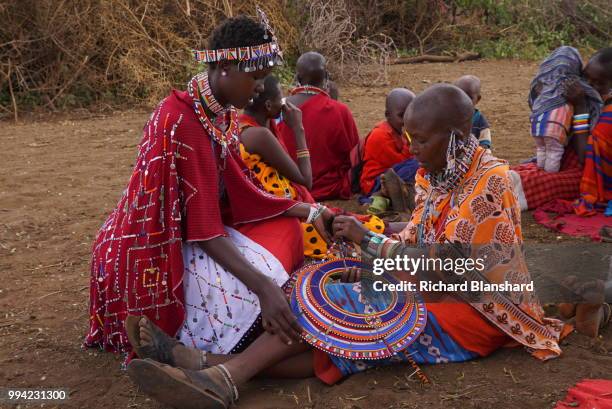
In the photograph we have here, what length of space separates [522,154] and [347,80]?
4701 millimetres

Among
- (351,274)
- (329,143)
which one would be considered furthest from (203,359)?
(329,143)

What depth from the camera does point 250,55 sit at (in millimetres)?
2754

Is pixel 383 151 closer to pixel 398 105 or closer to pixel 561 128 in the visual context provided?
pixel 398 105

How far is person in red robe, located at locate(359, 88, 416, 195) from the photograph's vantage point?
5.40 meters

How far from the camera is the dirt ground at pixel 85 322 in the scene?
264 cm

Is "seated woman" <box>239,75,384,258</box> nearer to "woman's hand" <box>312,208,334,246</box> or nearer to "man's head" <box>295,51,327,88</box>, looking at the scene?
"woman's hand" <box>312,208,334,246</box>

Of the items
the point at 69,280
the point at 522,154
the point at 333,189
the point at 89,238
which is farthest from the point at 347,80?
the point at 69,280

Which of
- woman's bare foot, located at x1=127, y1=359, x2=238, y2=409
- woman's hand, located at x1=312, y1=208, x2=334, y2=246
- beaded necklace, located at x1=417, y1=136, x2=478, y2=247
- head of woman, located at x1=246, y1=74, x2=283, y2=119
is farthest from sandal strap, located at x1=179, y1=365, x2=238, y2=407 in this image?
head of woman, located at x1=246, y1=74, x2=283, y2=119

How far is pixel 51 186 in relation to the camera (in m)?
6.07

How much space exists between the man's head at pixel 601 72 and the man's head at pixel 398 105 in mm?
1291

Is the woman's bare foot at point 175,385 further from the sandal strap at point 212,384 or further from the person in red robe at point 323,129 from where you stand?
the person in red robe at point 323,129

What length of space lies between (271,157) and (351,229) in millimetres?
1485

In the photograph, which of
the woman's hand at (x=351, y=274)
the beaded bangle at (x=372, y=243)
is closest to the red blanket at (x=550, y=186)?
the woman's hand at (x=351, y=274)

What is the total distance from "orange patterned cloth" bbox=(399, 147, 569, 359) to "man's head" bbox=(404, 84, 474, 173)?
14 centimetres
